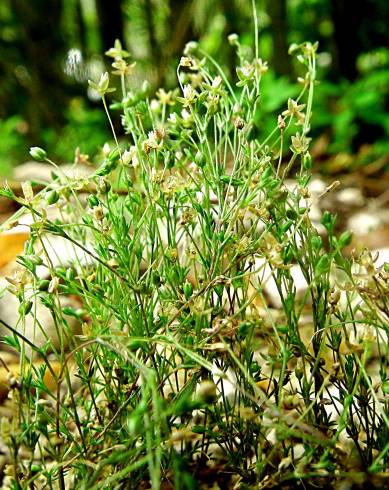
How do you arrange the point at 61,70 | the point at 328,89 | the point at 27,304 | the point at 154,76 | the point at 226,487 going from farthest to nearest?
the point at 61,70
the point at 154,76
the point at 328,89
the point at 226,487
the point at 27,304

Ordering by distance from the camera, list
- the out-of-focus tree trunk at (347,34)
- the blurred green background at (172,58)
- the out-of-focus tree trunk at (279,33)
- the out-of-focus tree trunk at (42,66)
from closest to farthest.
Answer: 1. the blurred green background at (172,58)
2. the out-of-focus tree trunk at (279,33)
3. the out-of-focus tree trunk at (347,34)
4. the out-of-focus tree trunk at (42,66)

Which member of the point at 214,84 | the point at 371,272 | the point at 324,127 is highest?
the point at 324,127

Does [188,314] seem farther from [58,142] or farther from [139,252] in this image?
[58,142]

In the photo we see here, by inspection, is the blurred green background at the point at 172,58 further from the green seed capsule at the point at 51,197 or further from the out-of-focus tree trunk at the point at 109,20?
the green seed capsule at the point at 51,197

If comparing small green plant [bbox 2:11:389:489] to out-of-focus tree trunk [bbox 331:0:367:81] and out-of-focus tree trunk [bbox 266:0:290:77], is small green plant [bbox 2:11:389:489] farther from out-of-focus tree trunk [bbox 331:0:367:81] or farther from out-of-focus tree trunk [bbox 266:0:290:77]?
out-of-focus tree trunk [bbox 331:0:367:81]

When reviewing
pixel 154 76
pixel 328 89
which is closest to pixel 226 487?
pixel 328 89

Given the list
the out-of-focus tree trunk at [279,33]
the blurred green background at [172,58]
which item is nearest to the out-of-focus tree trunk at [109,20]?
the blurred green background at [172,58]

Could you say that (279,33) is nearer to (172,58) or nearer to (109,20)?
(172,58)
